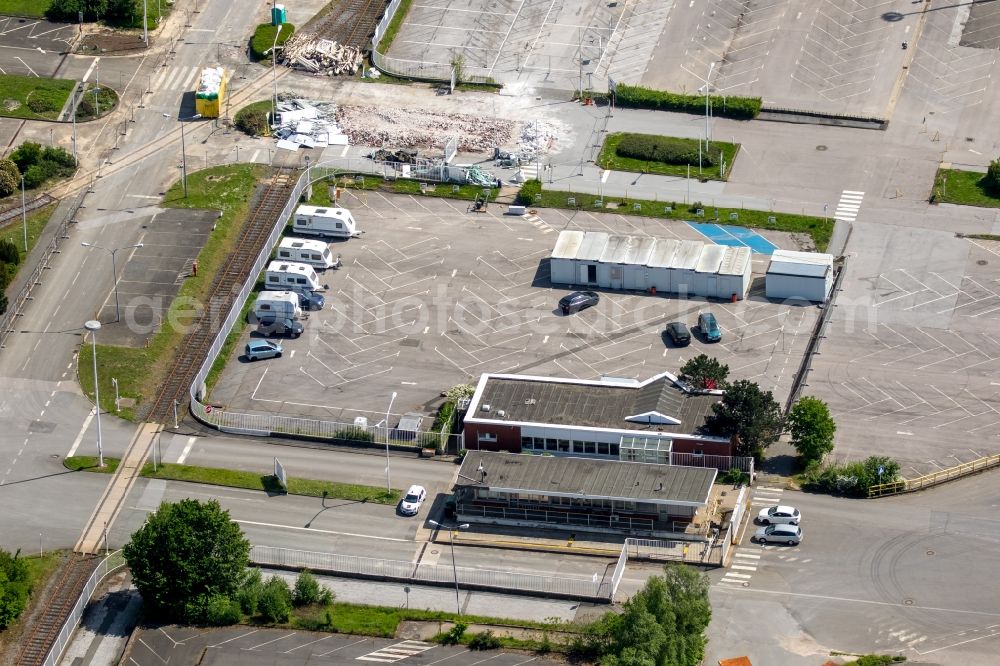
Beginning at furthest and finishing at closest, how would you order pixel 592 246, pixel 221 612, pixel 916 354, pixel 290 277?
pixel 592 246 → pixel 290 277 → pixel 916 354 → pixel 221 612

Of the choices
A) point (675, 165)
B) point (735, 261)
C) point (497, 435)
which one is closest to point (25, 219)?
point (497, 435)

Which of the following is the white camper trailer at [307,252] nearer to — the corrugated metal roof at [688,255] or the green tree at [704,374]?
the corrugated metal roof at [688,255]

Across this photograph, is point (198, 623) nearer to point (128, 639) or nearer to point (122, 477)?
point (128, 639)

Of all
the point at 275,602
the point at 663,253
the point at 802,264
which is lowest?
the point at 275,602

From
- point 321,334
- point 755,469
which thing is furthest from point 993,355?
point 321,334

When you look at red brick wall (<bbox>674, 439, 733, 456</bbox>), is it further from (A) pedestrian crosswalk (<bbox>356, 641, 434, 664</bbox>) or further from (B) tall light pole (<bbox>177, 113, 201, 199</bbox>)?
(B) tall light pole (<bbox>177, 113, 201, 199</bbox>)

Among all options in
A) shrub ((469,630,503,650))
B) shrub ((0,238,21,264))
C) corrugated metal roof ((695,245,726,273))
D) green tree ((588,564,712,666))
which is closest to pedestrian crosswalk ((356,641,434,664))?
shrub ((469,630,503,650))

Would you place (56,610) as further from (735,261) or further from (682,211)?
(682,211)
